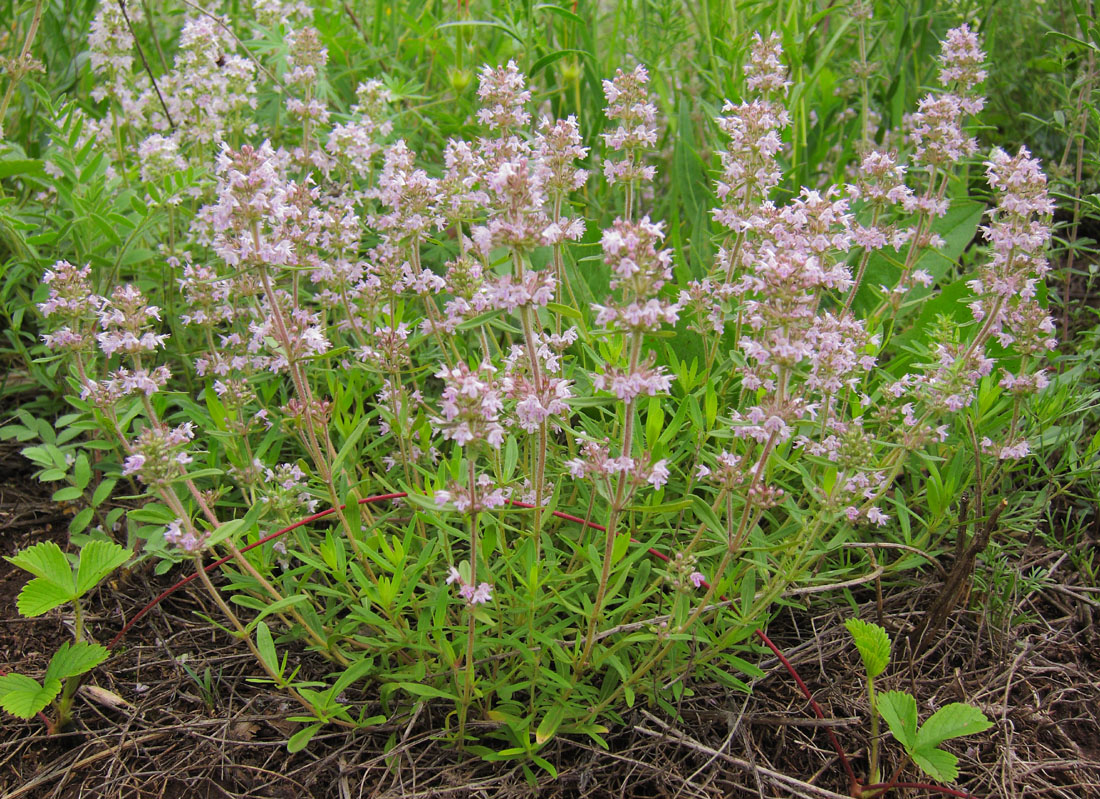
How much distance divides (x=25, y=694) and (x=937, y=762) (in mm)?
2687

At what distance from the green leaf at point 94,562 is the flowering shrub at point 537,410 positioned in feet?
0.51

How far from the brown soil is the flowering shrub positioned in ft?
0.48

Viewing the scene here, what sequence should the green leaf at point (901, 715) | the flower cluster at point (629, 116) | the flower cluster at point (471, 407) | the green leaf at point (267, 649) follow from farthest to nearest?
the flower cluster at point (629, 116) < the green leaf at point (267, 649) < the green leaf at point (901, 715) < the flower cluster at point (471, 407)

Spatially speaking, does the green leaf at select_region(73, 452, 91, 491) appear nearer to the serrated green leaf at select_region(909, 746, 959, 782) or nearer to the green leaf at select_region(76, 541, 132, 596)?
the green leaf at select_region(76, 541, 132, 596)

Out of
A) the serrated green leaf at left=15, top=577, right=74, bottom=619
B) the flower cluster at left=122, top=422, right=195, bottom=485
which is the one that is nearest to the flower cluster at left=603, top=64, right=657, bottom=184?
the flower cluster at left=122, top=422, right=195, bottom=485

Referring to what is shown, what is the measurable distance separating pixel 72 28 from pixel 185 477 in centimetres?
505

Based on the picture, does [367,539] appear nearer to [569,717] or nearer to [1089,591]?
[569,717]

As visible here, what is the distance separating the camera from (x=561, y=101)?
507cm

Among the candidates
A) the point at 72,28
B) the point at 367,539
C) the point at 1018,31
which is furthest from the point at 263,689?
the point at 1018,31

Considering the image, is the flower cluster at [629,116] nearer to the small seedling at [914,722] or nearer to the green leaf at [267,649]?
the small seedling at [914,722]

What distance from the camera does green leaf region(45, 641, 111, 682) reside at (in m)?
2.68

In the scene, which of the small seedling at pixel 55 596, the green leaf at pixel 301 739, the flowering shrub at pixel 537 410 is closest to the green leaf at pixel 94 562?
the small seedling at pixel 55 596

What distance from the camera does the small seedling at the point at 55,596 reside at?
2.62 m

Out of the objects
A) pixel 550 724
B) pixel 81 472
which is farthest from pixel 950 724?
pixel 81 472
